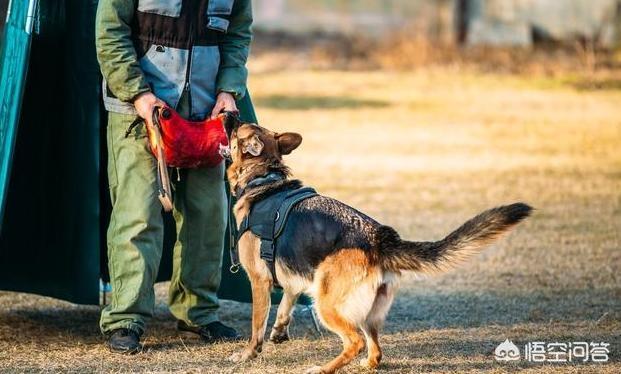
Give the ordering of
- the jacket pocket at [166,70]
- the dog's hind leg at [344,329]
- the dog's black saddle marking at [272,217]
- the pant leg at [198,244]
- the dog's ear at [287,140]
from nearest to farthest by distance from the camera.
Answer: the dog's hind leg at [344,329] → the dog's black saddle marking at [272,217] → the dog's ear at [287,140] → the jacket pocket at [166,70] → the pant leg at [198,244]

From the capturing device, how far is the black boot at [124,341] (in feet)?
21.9

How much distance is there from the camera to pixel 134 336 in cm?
672

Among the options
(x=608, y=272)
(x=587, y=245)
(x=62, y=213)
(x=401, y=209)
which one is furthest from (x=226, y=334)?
(x=401, y=209)

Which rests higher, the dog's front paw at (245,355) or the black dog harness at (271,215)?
the black dog harness at (271,215)

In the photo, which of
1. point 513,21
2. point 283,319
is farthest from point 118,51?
point 513,21

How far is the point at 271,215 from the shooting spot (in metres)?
6.27

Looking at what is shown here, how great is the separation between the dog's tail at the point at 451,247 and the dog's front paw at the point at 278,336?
3.76ft

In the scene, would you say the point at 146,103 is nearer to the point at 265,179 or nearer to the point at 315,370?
the point at 265,179

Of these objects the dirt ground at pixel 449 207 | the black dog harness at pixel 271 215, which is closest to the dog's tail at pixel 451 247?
the black dog harness at pixel 271 215

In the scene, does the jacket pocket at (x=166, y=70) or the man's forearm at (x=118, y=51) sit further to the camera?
the jacket pocket at (x=166, y=70)

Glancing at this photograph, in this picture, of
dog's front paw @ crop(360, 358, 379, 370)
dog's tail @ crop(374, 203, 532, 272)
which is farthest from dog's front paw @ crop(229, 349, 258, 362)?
dog's tail @ crop(374, 203, 532, 272)

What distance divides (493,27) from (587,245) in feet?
57.1

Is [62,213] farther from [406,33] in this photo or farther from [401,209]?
[406,33]

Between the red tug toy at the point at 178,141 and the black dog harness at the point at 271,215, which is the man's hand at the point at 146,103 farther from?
the black dog harness at the point at 271,215
